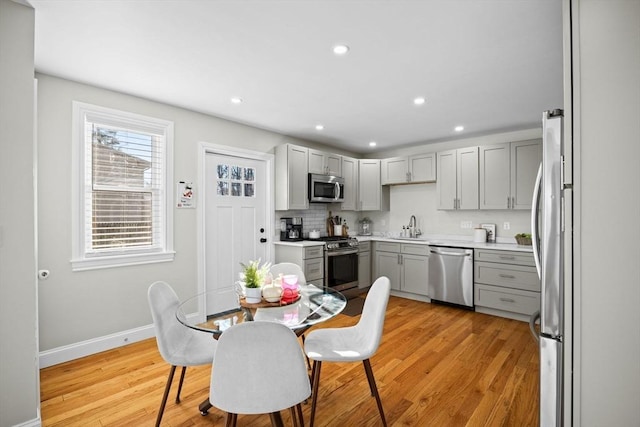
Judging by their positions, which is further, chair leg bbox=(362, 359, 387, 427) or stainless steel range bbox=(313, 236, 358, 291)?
stainless steel range bbox=(313, 236, 358, 291)

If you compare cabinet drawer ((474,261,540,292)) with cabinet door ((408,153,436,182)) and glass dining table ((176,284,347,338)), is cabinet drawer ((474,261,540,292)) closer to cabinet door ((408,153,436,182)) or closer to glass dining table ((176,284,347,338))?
cabinet door ((408,153,436,182))

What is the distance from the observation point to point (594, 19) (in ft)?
4.45

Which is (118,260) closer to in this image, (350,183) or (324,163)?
(324,163)

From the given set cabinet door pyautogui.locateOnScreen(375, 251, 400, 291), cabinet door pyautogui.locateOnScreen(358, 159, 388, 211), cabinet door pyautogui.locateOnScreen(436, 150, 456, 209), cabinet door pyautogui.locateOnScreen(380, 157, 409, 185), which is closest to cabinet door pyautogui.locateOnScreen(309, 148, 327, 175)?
cabinet door pyautogui.locateOnScreen(358, 159, 388, 211)

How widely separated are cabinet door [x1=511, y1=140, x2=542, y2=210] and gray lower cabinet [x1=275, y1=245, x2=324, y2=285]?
8.81ft

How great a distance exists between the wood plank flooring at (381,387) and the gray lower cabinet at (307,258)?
4.59ft

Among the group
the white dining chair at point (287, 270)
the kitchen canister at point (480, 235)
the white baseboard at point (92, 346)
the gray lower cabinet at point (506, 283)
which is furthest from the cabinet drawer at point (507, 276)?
the white baseboard at point (92, 346)

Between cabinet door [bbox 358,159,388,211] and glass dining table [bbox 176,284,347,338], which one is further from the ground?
cabinet door [bbox 358,159,388,211]

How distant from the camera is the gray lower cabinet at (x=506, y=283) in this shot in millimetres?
3773

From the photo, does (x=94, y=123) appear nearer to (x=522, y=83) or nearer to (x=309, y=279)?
(x=309, y=279)

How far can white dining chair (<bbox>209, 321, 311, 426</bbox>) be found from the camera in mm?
1296

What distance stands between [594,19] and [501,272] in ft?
10.7

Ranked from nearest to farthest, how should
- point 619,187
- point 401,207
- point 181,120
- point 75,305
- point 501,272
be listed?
point 619,187, point 75,305, point 181,120, point 501,272, point 401,207

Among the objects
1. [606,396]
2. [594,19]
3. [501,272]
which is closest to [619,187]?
[594,19]
